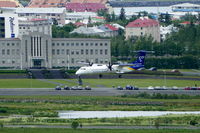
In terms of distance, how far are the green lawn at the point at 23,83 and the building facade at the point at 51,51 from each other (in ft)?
59.8

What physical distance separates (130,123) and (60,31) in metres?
94.5

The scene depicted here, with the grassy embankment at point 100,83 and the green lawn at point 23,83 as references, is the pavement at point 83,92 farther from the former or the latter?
the grassy embankment at point 100,83

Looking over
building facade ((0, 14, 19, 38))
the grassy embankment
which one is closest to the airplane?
the grassy embankment

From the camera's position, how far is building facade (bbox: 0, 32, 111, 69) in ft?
545

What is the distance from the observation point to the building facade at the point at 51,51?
6545 inches

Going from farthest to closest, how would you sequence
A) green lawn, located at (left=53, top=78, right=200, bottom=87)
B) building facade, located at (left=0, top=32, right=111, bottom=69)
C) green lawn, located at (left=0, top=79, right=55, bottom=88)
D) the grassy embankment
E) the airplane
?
1. building facade, located at (left=0, top=32, right=111, bottom=69)
2. the airplane
3. green lawn, located at (left=53, top=78, right=200, bottom=87)
4. the grassy embankment
5. green lawn, located at (left=0, top=79, right=55, bottom=88)

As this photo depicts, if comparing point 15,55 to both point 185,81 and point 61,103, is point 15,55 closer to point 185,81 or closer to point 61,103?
point 185,81

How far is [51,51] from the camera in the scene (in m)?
167

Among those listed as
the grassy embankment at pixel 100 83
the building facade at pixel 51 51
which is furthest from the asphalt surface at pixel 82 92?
the building facade at pixel 51 51

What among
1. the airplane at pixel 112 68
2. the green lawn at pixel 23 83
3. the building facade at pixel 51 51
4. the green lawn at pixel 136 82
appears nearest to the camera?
the green lawn at pixel 23 83

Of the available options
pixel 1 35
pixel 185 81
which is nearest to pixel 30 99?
pixel 185 81

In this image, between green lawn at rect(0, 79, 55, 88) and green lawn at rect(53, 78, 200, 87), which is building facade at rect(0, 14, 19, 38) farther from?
green lawn at rect(53, 78, 200, 87)

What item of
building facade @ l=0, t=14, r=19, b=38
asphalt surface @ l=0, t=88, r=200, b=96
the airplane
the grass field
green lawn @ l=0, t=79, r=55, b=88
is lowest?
green lawn @ l=0, t=79, r=55, b=88

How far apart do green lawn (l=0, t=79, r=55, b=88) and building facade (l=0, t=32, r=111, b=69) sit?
18.2m
